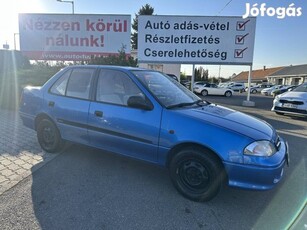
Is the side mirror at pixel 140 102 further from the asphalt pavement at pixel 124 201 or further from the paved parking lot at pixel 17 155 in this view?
the paved parking lot at pixel 17 155

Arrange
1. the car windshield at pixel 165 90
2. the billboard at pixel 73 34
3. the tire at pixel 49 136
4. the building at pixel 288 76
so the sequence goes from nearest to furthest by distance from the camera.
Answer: the car windshield at pixel 165 90, the tire at pixel 49 136, the billboard at pixel 73 34, the building at pixel 288 76

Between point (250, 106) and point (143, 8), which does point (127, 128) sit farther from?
point (143, 8)

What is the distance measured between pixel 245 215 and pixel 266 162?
69cm

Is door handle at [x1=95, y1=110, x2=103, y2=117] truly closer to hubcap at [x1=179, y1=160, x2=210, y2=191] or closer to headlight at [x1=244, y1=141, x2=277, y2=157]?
hubcap at [x1=179, y1=160, x2=210, y2=191]

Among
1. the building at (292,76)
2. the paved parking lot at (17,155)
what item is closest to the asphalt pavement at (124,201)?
the paved parking lot at (17,155)

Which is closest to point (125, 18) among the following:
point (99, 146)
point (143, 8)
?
point (99, 146)

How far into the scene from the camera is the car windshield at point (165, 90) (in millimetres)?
3383

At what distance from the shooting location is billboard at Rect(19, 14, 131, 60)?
44.1 ft

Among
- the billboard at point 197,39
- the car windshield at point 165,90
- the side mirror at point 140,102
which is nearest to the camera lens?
the side mirror at point 140,102

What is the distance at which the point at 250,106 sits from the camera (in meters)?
13.6

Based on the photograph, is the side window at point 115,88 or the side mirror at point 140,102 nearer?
the side mirror at point 140,102

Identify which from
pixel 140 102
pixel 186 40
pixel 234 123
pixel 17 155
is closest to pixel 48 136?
pixel 17 155

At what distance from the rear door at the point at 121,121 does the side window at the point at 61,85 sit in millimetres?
758

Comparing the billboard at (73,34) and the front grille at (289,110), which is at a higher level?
the billboard at (73,34)
